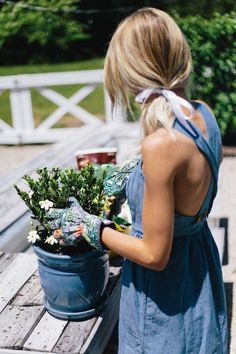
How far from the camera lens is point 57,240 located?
214cm

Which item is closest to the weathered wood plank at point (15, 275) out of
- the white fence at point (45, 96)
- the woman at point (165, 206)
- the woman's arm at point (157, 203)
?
the woman at point (165, 206)

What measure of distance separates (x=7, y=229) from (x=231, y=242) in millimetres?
1813

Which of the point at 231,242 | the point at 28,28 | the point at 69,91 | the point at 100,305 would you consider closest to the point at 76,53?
the point at 28,28

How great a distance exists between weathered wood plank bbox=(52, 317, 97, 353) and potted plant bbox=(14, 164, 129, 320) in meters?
0.03

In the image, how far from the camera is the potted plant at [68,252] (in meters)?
2.21

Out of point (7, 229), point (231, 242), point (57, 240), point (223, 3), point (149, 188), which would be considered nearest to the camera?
point (149, 188)

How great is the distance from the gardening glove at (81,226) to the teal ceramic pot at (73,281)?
20 centimetres

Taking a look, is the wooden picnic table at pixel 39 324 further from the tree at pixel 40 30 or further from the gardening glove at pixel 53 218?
the tree at pixel 40 30

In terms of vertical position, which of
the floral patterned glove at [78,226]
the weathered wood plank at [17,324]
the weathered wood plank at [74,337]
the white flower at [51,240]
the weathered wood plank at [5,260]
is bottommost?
the weathered wood plank at [5,260]

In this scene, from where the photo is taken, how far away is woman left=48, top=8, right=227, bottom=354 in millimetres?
1591

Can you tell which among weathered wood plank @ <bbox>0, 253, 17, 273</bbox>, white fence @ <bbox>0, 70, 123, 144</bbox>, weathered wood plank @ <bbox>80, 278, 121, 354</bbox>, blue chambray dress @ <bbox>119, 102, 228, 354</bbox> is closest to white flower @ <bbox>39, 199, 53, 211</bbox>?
blue chambray dress @ <bbox>119, 102, 228, 354</bbox>

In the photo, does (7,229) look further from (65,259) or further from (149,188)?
(149,188)

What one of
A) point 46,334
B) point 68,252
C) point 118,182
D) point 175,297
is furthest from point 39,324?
point 175,297

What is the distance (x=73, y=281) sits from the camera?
225cm
